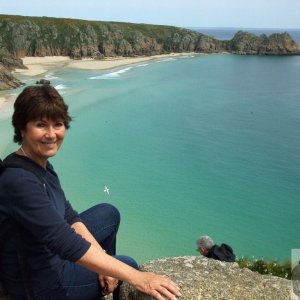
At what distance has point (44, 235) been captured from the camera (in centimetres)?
307

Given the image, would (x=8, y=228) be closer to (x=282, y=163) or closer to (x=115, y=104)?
(x=282, y=163)

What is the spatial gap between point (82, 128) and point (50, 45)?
231 ft

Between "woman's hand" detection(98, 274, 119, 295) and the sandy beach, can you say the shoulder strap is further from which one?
the sandy beach

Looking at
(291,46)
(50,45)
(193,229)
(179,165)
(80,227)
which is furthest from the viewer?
(291,46)

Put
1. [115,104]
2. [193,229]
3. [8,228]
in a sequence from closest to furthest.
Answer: [8,228]
[193,229]
[115,104]

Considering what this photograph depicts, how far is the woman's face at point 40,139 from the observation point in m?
3.38

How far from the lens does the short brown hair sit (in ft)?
10.8

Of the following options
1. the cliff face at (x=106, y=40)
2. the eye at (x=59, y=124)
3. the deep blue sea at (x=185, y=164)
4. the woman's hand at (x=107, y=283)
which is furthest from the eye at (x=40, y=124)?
the cliff face at (x=106, y=40)

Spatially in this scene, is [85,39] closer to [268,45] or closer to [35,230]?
[268,45]

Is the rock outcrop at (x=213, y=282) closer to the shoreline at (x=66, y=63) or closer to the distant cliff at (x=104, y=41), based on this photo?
the shoreline at (x=66, y=63)

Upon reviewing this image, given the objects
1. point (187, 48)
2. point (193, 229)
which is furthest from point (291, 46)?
point (193, 229)

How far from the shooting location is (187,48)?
128m

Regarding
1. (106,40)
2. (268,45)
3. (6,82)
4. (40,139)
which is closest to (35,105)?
(40,139)

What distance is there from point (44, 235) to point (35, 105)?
1.03 meters
